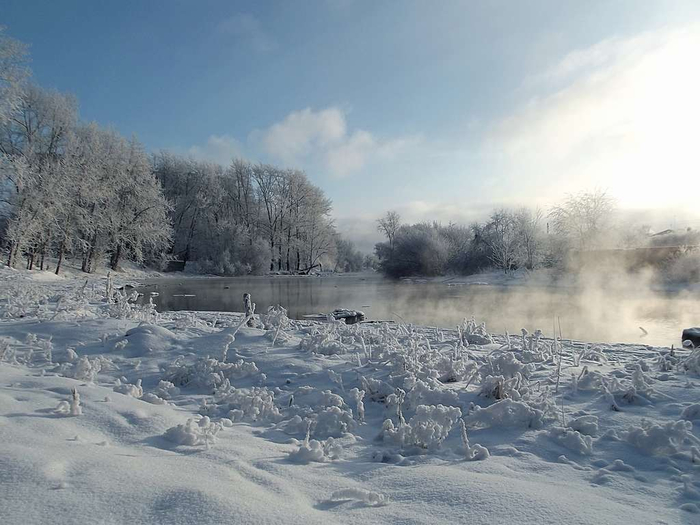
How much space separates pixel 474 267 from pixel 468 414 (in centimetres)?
4524

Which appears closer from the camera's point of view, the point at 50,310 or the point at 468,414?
the point at 468,414

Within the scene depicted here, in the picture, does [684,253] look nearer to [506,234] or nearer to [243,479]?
[506,234]

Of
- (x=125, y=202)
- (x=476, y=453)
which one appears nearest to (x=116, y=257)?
(x=125, y=202)

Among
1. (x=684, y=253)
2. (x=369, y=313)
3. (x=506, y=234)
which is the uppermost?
(x=506, y=234)

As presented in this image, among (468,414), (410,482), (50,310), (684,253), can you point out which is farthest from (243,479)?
(684,253)

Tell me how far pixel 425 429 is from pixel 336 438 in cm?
80

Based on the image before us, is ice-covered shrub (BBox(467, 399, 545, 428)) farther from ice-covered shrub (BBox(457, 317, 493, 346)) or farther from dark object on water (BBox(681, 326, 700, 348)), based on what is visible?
dark object on water (BBox(681, 326, 700, 348))

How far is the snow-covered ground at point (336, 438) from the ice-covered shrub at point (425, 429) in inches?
0.5

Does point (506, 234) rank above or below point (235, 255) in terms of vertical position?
above

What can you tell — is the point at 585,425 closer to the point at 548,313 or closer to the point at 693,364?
the point at 693,364

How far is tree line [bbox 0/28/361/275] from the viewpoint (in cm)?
2444

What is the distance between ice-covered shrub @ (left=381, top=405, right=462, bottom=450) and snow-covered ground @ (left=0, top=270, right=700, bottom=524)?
0.01 meters

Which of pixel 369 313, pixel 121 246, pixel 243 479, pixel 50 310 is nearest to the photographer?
pixel 243 479

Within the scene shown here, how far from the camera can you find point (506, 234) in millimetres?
47625
